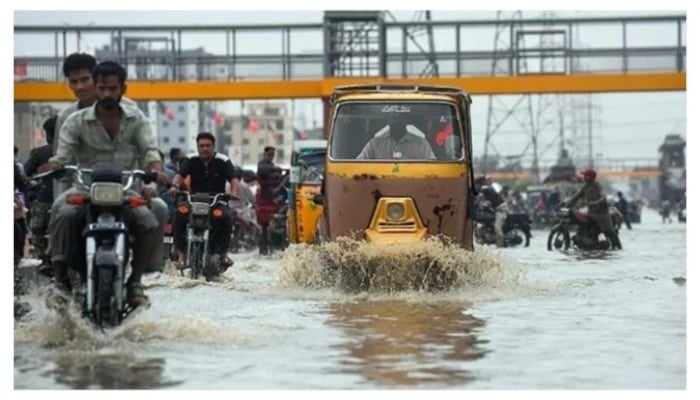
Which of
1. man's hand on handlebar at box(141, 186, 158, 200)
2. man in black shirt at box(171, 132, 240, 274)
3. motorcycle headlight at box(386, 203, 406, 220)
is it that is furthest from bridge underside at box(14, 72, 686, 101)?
man's hand on handlebar at box(141, 186, 158, 200)

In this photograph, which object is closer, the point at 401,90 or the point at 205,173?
the point at 401,90

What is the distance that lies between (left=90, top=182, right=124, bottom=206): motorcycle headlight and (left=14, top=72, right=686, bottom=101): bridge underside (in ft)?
78.8

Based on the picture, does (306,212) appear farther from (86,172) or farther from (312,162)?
(86,172)

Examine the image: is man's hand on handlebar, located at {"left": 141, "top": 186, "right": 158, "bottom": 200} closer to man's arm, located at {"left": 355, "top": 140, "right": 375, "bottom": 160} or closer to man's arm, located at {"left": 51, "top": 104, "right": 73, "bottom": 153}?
man's arm, located at {"left": 51, "top": 104, "right": 73, "bottom": 153}

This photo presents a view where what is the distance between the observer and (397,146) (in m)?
13.7

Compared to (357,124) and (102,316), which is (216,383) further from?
(357,124)

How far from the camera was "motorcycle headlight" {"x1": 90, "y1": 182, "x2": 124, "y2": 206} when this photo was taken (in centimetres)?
818

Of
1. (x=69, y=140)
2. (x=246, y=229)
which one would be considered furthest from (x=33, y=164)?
(x=246, y=229)

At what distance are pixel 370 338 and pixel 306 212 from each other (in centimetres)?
1121

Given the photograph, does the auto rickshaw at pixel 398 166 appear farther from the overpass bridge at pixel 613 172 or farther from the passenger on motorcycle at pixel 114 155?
the overpass bridge at pixel 613 172

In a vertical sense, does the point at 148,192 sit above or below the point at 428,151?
below

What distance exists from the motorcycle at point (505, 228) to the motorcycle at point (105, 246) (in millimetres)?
16769

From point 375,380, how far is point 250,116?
443ft
